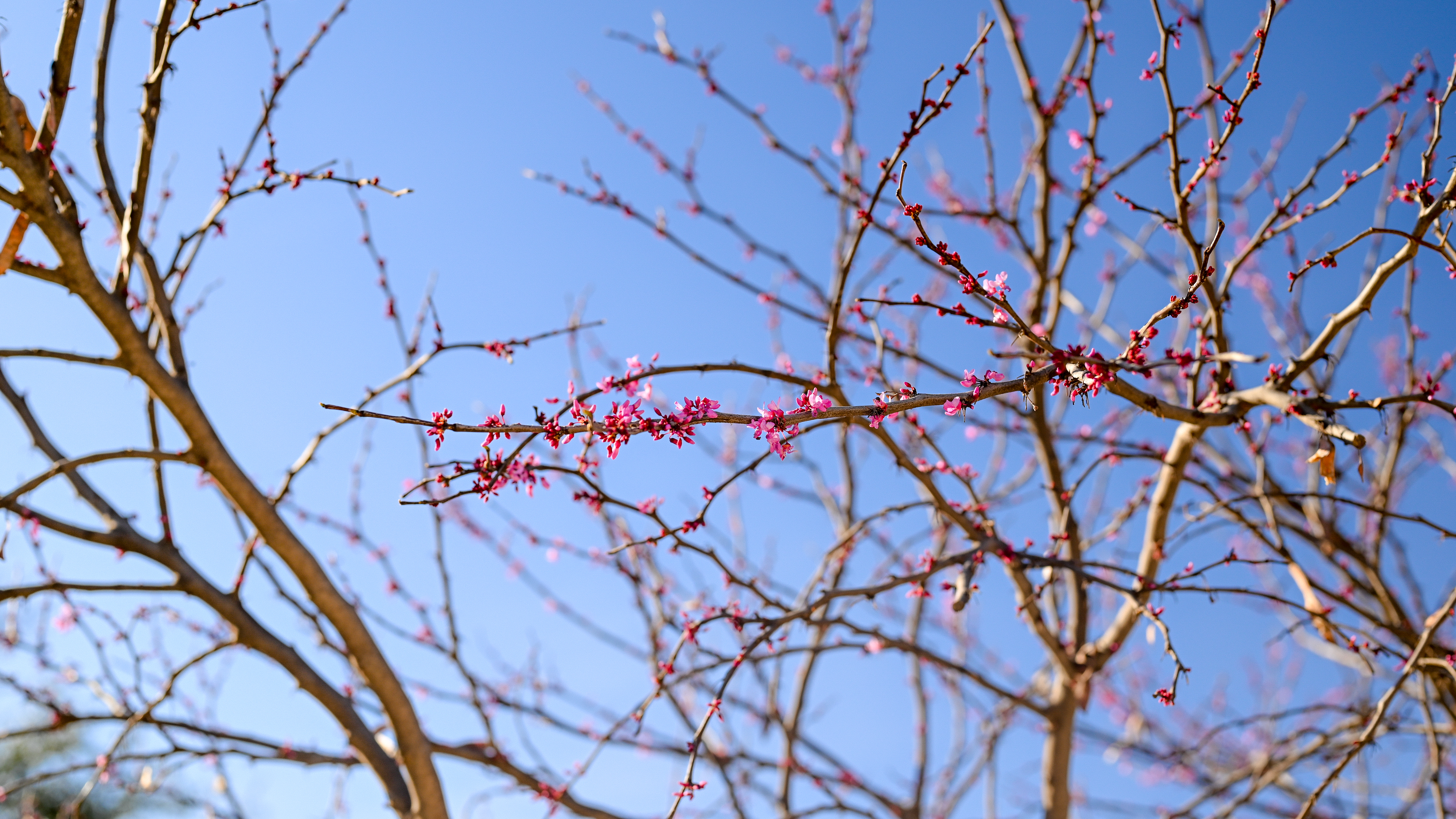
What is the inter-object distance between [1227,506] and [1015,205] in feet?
4.80

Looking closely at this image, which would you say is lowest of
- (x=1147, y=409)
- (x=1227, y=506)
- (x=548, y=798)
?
(x=548, y=798)

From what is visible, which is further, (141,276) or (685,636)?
(141,276)

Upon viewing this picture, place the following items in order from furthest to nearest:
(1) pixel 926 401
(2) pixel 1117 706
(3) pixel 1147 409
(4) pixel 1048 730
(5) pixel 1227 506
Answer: (2) pixel 1117 706 < (4) pixel 1048 730 < (5) pixel 1227 506 < (3) pixel 1147 409 < (1) pixel 926 401

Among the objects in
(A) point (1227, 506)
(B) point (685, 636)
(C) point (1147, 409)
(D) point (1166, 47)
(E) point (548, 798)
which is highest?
(D) point (1166, 47)

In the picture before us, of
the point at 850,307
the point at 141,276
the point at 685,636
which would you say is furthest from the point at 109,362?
the point at 850,307

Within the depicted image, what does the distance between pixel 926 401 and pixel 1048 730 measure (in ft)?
9.00

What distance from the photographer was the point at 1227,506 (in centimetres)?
368

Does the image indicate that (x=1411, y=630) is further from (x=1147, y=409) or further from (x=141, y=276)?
(x=141, y=276)

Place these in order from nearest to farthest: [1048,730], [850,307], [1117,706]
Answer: [850,307] → [1048,730] → [1117,706]

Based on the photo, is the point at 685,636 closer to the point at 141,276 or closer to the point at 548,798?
the point at 548,798

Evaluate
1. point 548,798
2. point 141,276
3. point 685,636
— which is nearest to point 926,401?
point 685,636

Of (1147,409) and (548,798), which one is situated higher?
(1147,409)

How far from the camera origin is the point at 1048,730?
3.97 meters

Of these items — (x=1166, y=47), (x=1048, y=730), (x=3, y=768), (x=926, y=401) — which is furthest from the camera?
(x=3, y=768)
